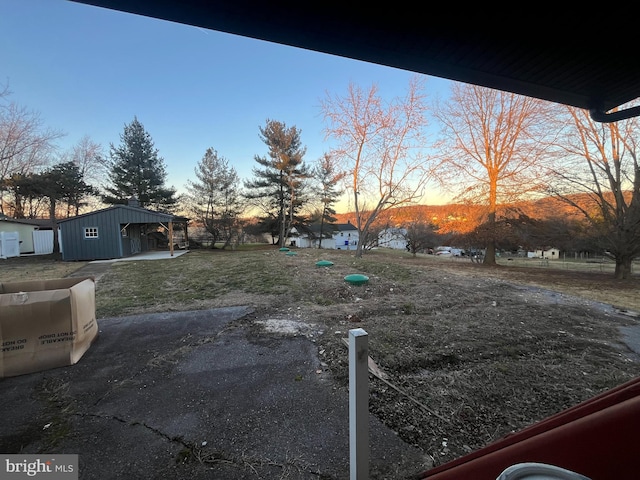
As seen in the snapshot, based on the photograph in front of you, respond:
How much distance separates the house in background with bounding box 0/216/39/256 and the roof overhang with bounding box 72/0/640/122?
21745 mm

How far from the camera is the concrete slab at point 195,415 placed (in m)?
1.56

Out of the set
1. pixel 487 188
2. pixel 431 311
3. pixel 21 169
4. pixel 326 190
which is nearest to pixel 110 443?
pixel 431 311

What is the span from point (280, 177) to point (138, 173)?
11.6m

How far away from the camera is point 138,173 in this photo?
70.1 ft

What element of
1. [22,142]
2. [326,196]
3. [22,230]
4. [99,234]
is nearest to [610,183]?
[326,196]

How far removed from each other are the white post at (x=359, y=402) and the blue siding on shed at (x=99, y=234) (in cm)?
1584

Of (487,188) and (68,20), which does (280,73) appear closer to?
(68,20)

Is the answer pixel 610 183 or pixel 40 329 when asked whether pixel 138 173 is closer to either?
pixel 40 329

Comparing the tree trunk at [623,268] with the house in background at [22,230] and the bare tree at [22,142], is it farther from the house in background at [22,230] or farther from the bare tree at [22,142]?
the house in background at [22,230]

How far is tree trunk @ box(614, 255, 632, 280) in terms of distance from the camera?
8.32 m

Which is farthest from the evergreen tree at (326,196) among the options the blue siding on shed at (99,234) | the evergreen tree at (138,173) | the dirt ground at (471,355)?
the dirt ground at (471,355)

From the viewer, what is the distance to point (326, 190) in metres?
25.3

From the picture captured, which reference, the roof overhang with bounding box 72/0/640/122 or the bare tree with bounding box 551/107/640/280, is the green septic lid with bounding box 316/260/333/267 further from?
the bare tree with bounding box 551/107/640/280

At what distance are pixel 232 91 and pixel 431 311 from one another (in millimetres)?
9330
